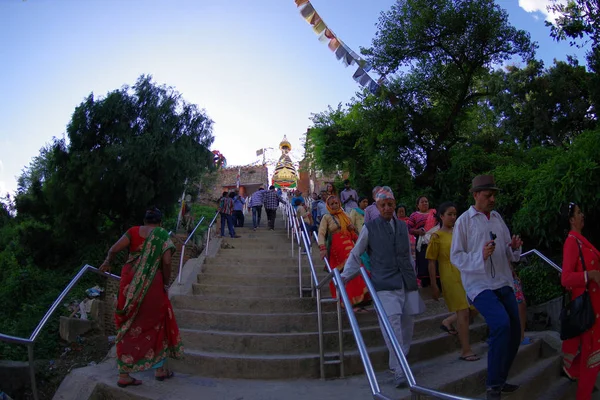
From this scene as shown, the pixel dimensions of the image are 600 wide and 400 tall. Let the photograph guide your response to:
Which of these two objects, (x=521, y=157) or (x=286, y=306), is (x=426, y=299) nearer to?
(x=286, y=306)

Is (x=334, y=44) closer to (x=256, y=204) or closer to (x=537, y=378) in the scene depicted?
(x=256, y=204)

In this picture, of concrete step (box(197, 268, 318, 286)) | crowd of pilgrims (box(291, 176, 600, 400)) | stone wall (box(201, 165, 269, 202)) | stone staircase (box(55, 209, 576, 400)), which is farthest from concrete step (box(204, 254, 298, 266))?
stone wall (box(201, 165, 269, 202))

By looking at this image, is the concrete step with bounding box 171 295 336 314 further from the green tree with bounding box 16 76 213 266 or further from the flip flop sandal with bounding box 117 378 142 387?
the green tree with bounding box 16 76 213 266

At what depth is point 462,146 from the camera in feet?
42.9

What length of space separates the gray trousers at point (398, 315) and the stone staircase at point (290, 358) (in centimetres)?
25

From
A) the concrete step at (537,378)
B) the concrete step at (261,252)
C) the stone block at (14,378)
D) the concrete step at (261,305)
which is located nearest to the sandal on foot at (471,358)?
the concrete step at (537,378)

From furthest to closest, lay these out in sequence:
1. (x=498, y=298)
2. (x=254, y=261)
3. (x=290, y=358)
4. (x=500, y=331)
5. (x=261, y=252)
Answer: (x=261, y=252) < (x=254, y=261) < (x=290, y=358) < (x=498, y=298) < (x=500, y=331)

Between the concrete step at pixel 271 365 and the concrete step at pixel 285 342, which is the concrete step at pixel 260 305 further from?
the concrete step at pixel 271 365

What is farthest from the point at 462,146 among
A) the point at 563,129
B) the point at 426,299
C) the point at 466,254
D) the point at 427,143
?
the point at 466,254

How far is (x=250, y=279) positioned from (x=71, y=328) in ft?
9.43

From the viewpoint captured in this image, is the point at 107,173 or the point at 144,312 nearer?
the point at 144,312

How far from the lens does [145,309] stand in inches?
155

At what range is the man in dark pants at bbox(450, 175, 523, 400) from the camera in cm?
311

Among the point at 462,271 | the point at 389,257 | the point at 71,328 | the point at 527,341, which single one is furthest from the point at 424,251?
the point at 71,328
